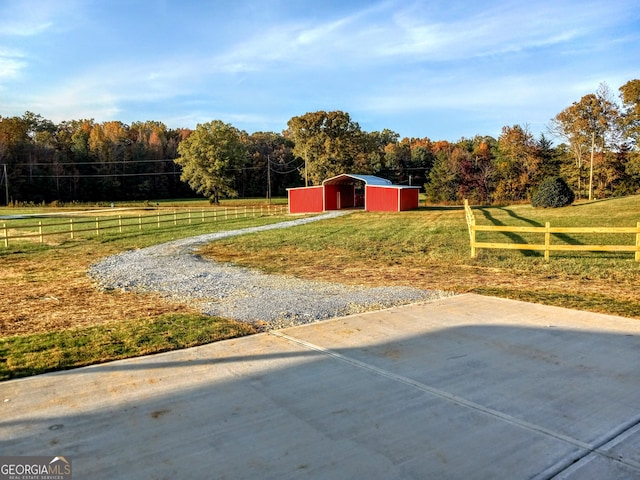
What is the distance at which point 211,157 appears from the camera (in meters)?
60.4

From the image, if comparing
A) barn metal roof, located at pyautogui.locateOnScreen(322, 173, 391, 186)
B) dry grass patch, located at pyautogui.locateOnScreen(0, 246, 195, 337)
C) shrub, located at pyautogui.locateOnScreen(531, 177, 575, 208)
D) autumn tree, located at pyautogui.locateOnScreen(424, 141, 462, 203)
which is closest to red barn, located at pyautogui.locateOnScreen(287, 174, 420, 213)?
barn metal roof, located at pyautogui.locateOnScreen(322, 173, 391, 186)

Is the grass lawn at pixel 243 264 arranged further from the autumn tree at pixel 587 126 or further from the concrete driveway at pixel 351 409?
the autumn tree at pixel 587 126

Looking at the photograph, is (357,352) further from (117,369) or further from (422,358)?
(117,369)

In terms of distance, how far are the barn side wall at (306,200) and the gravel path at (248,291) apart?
2873 cm

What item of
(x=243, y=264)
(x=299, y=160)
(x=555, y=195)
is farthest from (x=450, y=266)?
(x=299, y=160)

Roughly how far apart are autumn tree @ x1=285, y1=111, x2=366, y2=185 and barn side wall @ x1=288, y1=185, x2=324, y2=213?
1832 centimetres

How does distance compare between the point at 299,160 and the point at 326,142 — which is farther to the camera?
the point at 299,160

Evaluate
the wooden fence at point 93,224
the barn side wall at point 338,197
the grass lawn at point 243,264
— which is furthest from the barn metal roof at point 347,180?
the grass lawn at point 243,264

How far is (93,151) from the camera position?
81.4m

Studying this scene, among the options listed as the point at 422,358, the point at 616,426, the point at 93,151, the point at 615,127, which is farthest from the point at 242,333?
the point at 93,151

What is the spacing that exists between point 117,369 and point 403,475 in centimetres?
289

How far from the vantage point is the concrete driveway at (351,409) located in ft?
9.27

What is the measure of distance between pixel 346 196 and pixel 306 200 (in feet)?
17.7

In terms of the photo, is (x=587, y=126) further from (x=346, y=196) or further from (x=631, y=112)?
(x=346, y=196)
